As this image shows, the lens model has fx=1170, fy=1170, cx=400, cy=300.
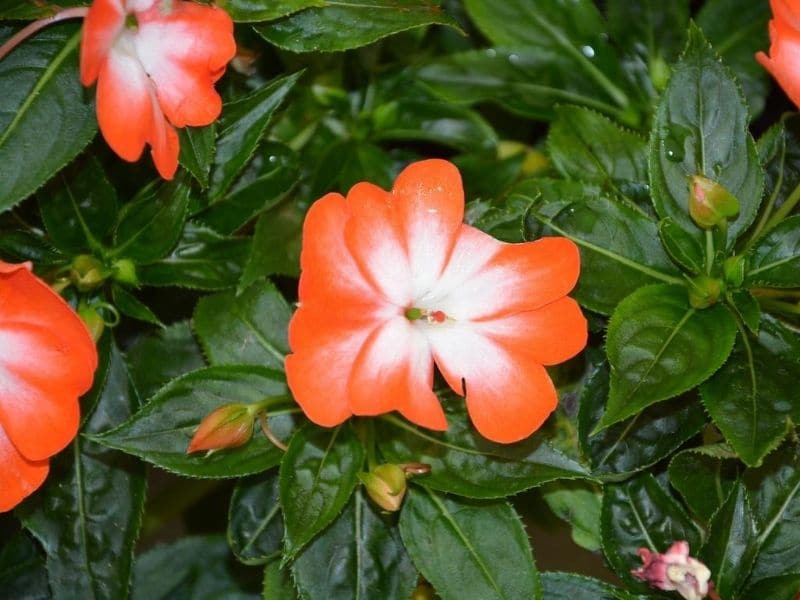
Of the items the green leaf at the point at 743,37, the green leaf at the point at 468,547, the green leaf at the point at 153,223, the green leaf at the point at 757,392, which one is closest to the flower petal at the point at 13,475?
the green leaf at the point at 153,223

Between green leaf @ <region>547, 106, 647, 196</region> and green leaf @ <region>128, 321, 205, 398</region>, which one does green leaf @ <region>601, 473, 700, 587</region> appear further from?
green leaf @ <region>128, 321, 205, 398</region>

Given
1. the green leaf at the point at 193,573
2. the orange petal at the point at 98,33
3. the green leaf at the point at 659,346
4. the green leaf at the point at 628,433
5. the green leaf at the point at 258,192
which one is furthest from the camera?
the green leaf at the point at 193,573

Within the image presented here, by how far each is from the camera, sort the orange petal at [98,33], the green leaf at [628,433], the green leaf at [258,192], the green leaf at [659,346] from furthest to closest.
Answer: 1. the green leaf at [258,192]
2. the green leaf at [628,433]
3. the green leaf at [659,346]
4. the orange petal at [98,33]

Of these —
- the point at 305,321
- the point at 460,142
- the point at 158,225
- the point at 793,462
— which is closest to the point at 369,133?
the point at 460,142

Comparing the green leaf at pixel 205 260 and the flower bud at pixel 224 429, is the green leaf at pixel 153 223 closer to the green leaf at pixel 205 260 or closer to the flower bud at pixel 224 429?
the green leaf at pixel 205 260

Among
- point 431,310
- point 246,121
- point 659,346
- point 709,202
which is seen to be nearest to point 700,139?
point 709,202

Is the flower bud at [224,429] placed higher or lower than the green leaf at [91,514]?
higher
